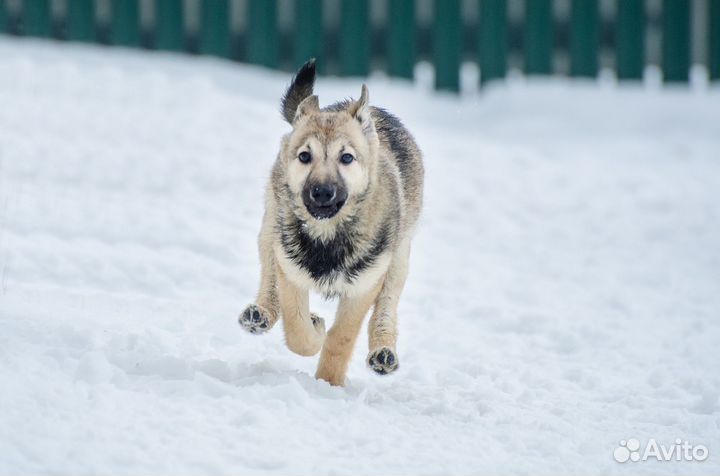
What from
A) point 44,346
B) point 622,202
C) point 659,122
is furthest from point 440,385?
point 659,122

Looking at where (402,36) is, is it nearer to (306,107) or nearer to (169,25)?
(169,25)

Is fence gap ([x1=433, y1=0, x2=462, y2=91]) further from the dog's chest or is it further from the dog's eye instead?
the dog's eye

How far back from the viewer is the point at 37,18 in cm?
1123

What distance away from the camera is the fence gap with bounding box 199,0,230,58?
11.2 m

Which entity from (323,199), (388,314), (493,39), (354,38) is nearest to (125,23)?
(354,38)

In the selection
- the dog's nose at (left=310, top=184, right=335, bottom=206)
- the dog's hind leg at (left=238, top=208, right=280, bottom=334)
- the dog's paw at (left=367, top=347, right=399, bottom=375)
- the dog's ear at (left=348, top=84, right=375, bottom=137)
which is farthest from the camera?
the dog's hind leg at (left=238, top=208, right=280, bottom=334)

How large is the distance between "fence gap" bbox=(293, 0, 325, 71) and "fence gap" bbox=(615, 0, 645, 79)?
9.85 ft

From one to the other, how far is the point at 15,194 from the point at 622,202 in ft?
14.9

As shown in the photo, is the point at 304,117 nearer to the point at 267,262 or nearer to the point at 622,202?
the point at 267,262

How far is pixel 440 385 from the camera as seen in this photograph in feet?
16.2

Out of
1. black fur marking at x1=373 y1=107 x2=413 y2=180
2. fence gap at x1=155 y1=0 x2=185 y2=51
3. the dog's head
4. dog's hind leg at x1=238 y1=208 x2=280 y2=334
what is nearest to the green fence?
fence gap at x1=155 y1=0 x2=185 y2=51

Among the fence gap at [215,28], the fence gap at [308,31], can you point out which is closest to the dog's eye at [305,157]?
the fence gap at [308,31]

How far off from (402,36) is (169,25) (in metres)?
2.33

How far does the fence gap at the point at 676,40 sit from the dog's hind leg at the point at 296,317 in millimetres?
7650
